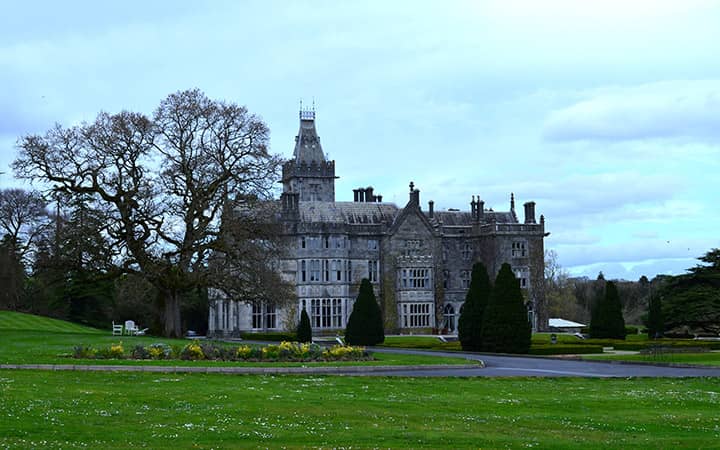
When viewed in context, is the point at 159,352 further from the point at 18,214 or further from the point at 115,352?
the point at 18,214

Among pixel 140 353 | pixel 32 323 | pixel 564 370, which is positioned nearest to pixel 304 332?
pixel 32 323

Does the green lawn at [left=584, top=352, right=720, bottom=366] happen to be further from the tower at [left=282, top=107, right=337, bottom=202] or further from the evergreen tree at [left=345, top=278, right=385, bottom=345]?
the tower at [left=282, top=107, right=337, bottom=202]

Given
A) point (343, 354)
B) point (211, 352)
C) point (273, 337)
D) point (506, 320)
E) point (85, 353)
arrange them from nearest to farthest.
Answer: point (85, 353)
point (211, 352)
point (343, 354)
point (506, 320)
point (273, 337)

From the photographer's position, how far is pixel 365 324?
66562mm

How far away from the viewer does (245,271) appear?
5578 centimetres

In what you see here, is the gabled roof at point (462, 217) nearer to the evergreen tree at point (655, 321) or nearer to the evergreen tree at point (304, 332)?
the evergreen tree at point (655, 321)

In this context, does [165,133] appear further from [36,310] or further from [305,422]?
[305,422]

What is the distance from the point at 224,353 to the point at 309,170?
62.5 m

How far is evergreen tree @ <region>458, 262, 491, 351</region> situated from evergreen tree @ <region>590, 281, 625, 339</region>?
14643 millimetres

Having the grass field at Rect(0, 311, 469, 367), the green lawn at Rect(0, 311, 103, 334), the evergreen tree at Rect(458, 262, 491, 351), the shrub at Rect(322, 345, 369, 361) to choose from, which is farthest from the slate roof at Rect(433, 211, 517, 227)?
the shrub at Rect(322, 345, 369, 361)

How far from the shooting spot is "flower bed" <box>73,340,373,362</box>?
36594mm

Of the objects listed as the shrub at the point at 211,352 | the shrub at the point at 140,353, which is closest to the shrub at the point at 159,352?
the shrub at the point at 140,353

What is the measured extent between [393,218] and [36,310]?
2993 cm

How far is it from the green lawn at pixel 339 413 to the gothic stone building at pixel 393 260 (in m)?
54.6
